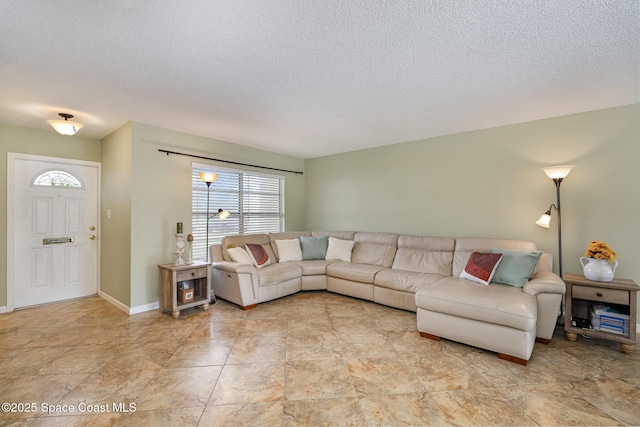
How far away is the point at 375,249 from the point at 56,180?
15.8 feet

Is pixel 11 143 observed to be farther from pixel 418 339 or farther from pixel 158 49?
pixel 418 339

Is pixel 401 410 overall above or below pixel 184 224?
below

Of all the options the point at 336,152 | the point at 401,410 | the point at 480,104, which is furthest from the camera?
the point at 336,152

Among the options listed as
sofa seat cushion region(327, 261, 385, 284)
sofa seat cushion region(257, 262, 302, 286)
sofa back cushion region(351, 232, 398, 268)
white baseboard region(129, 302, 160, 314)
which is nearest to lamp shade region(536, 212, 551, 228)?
sofa back cushion region(351, 232, 398, 268)

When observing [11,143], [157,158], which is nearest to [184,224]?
[157,158]

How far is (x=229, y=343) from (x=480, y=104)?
357 centimetres

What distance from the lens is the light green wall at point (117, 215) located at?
Result: 11.7ft

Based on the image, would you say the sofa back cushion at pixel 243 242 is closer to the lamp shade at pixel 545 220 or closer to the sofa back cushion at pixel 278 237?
the sofa back cushion at pixel 278 237

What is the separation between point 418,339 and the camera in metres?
2.82

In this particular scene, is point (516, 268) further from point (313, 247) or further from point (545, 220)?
point (313, 247)

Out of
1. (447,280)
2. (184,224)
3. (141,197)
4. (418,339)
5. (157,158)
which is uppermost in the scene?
(157,158)

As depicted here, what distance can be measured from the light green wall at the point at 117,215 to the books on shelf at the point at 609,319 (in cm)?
512

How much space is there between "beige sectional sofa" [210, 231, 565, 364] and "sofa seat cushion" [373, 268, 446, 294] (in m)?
0.01

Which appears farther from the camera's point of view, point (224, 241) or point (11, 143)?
point (224, 241)
